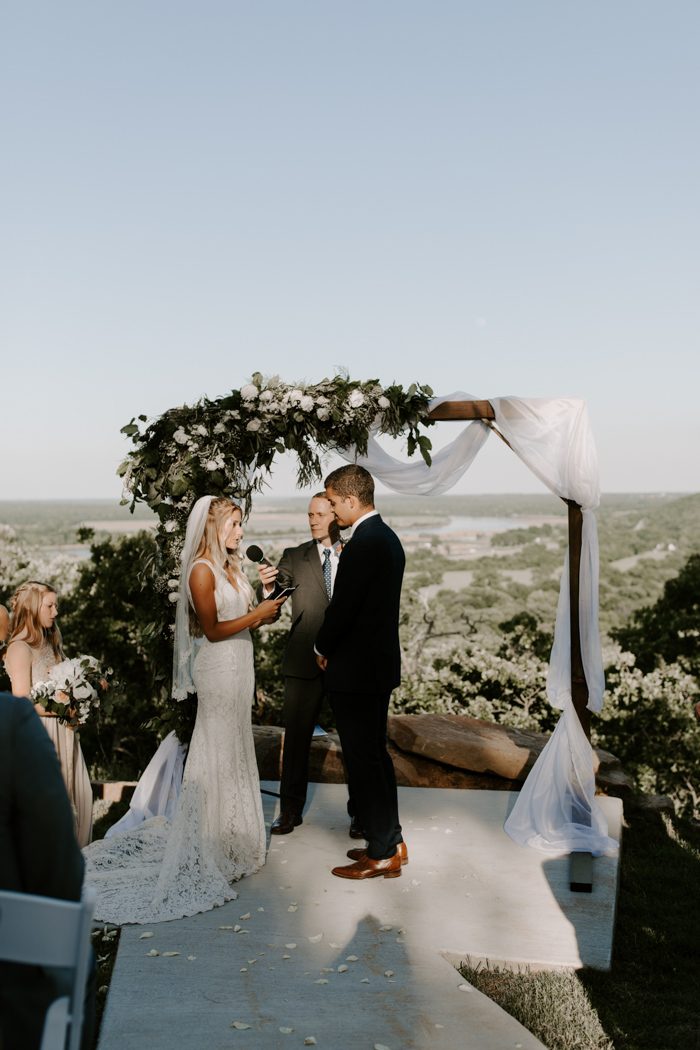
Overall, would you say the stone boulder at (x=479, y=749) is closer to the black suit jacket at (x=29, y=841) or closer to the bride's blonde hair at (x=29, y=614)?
the bride's blonde hair at (x=29, y=614)

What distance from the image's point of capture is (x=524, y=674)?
9.66m

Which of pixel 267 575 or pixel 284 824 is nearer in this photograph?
pixel 267 575

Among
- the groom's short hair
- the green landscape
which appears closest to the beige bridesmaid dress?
the green landscape

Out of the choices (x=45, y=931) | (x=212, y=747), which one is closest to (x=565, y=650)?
(x=212, y=747)

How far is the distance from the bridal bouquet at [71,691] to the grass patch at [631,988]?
2.23m

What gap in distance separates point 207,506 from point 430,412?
5.51 feet

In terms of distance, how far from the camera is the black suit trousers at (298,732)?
5.82m

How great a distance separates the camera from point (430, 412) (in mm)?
5891

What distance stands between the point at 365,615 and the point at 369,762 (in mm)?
778

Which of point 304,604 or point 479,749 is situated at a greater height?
→ point 304,604

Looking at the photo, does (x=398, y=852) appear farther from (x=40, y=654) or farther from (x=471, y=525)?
(x=471, y=525)

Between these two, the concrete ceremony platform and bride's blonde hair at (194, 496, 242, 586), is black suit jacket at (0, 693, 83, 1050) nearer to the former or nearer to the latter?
the concrete ceremony platform

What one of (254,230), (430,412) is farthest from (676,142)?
(430,412)

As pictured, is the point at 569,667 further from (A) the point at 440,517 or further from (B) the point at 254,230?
(A) the point at 440,517
